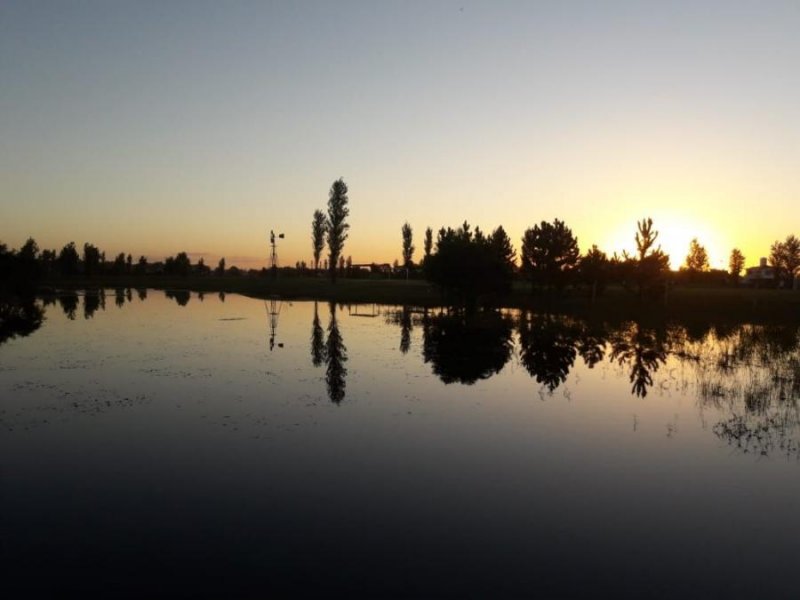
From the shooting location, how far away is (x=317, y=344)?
34.5 metres

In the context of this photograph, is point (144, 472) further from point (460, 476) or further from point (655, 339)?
point (655, 339)

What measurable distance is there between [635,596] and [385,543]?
3964mm

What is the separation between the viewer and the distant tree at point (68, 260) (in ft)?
495

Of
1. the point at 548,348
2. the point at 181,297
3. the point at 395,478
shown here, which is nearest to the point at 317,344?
the point at 548,348

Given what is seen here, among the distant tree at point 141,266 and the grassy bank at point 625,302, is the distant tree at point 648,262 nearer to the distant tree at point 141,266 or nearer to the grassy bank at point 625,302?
the grassy bank at point 625,302

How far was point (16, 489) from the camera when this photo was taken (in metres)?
11.5

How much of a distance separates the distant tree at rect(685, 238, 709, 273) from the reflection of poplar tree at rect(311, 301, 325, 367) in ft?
356

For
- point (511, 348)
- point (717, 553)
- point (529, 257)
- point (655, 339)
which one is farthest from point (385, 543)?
point (529, 257)

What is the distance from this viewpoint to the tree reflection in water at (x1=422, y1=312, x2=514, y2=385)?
86.6 ft

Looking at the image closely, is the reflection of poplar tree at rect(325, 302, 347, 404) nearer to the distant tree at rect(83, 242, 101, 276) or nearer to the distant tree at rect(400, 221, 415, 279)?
the distant tree at rect(400, 221, 415, 279)

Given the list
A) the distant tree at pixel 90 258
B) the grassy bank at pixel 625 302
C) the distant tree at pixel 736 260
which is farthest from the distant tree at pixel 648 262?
the distant tree at pixel 90 258

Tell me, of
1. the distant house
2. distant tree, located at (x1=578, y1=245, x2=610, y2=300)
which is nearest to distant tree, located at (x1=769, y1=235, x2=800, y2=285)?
the distant house

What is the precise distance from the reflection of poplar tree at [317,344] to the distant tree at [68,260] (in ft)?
432

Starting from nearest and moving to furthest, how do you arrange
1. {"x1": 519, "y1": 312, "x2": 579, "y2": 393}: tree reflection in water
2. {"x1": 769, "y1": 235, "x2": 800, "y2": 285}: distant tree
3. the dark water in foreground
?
the dark water in foreground → {"x1": 519, "y1": 312, "x2": 579, "y2": 393}: tree reflection in water → {"x1": 769, "y1": 235, "x2": 800, "y2": 285}: distant tree
